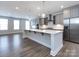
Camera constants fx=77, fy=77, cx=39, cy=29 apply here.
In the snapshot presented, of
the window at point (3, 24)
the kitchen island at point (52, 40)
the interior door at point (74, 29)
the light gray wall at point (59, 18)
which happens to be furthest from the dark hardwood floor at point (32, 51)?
the window at point (3, 24)

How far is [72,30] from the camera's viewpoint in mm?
5590

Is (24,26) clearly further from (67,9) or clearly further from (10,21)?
(67,9)

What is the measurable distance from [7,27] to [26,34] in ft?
16.5

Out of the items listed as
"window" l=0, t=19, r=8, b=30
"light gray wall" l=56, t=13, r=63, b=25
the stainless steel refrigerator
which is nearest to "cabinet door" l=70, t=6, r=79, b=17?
the stainless steel refrigerator

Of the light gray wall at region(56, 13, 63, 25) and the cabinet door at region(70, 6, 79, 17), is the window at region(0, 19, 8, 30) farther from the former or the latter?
the cabinet door at region(70, 6, 79, 17)

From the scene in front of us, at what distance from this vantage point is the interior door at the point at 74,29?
17.2 feet

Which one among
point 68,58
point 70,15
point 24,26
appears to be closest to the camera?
point 68,58

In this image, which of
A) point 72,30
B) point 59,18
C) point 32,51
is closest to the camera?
point 32,51

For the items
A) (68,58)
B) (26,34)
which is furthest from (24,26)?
(68,58)

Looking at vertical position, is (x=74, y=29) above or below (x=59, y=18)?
below

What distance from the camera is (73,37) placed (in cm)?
555

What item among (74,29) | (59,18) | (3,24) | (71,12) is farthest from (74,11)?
Result: (3,24)

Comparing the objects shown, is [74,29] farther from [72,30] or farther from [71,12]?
[71,12]

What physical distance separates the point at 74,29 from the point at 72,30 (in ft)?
0.62
